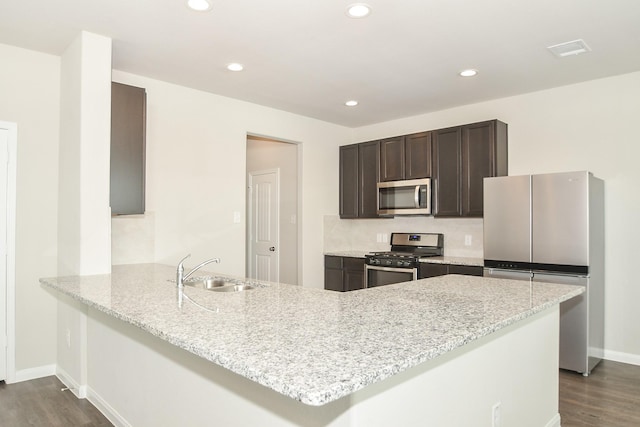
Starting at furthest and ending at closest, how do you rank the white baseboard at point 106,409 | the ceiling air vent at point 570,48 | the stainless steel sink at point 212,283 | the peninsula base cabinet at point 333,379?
the ceiling air vent at point 570,48 → the stainless steel sink at point 212,283 → the white baseboard at point 106,409 → the peninsula base cabinet at point 333,379

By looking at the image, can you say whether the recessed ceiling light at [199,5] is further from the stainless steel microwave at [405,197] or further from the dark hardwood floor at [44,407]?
the stainless steel microwave at [405,197]

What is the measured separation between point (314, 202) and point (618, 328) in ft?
11.3

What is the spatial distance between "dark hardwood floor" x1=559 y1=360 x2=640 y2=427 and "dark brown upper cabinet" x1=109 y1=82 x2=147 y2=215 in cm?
340

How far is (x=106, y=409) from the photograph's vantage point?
8.75ft

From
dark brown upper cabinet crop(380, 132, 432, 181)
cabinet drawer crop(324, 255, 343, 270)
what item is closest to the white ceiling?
dark brown upper cabinet crop(380, 132, 432, 181)

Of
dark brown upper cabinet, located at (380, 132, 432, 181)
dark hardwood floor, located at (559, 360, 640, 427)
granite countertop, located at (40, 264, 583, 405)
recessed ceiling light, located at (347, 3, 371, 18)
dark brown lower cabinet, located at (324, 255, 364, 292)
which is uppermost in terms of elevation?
recessed ceiling light, located at (347, 3, 371, 18)

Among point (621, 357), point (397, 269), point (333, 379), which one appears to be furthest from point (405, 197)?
point (333, 379)

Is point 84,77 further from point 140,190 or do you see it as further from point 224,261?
point 224,261

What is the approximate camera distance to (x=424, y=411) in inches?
58.7

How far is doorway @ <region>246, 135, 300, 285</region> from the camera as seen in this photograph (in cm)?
551

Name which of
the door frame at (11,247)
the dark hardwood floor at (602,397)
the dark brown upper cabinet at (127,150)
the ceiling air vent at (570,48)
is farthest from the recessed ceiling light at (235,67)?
the dark hardwood floor at (602,397)

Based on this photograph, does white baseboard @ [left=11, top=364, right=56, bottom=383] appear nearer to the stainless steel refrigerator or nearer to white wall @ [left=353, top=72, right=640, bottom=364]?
the stainless steel refrigerator

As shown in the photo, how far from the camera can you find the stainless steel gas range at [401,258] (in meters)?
4.61

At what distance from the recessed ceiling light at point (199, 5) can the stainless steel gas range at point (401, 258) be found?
3123mm
